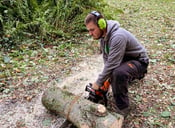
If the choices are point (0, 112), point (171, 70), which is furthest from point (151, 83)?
point (0, 112)

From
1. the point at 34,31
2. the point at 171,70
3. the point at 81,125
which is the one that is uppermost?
the point at 34,31

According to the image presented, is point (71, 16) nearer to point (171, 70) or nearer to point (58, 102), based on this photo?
point (171, 70)

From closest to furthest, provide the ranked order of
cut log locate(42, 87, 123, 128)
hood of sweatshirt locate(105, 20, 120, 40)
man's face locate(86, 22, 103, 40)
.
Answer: cut log locate(42, 87, 123, 128) → man's face locate(86, 22, 103, 40) → hood of sweatshirt locate(105, 20, 120, 40)

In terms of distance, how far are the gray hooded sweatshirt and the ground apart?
784 millimetres

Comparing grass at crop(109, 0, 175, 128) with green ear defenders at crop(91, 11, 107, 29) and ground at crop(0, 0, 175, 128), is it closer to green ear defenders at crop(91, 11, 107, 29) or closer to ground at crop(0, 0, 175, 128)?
ground at crop(0, 0, 175, 128)

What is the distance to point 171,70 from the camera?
13.5 ft

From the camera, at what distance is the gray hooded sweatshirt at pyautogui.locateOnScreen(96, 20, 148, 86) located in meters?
2.60

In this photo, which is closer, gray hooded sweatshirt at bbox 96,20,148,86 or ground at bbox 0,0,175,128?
gray hooded sweatshirt at bbox 96,20,148,86

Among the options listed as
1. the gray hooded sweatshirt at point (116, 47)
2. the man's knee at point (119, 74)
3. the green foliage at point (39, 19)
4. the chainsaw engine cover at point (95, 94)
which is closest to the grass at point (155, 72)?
the chainsaw engine cover at point (95, 94)

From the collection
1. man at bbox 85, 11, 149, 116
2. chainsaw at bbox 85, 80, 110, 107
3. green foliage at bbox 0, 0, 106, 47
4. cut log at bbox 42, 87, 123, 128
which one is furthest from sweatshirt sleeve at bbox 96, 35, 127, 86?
green foliage at bbox 0, 0, 106, 47

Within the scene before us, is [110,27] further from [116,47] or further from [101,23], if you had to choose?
[116,47]

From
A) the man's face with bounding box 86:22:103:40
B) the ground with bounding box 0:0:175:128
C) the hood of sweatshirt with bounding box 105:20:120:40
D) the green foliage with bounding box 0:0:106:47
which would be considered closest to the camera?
the man's face with bounding box 86:22:103:40

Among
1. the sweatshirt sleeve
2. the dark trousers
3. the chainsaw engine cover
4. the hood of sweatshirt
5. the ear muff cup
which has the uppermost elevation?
the ear muff cup

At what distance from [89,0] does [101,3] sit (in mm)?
580
